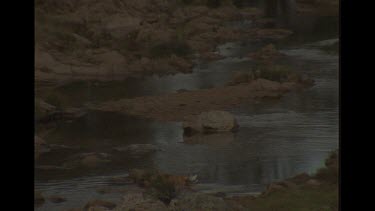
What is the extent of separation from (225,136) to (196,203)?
662 millimetres

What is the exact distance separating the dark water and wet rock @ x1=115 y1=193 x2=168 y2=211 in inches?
4.0

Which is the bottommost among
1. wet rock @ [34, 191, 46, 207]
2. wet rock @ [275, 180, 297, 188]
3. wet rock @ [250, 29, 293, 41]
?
wet rock @ [34, 191, 46, 207]

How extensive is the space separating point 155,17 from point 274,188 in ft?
6.22

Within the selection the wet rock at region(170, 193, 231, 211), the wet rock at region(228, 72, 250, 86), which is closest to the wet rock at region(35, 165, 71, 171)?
the wet rock at region(170, 193, 231, 211)

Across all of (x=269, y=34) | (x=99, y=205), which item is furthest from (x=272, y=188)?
(x=99, y=205)

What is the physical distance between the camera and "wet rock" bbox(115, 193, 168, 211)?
8.59 m

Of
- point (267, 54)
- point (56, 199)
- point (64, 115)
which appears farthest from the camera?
→ point (267, 54)

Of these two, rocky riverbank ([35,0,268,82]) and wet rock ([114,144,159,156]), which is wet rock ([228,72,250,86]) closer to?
rocky riverbank ([35,0,268,82])

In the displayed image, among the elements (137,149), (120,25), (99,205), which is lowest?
(99,205)

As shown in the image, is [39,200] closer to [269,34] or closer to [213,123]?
[213,123]

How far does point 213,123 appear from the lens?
869cm

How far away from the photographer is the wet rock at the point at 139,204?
8594mm

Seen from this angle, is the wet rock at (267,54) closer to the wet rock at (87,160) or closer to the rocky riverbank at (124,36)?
the rocky riverbank at (124,36)

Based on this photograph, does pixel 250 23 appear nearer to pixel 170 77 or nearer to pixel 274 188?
pixel 170 77
